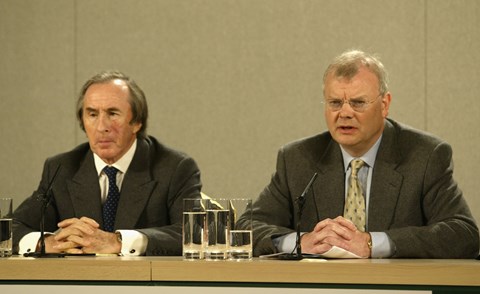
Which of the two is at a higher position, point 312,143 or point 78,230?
point 312,143

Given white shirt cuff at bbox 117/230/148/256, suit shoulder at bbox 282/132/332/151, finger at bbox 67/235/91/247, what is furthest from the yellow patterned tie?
finger at bbox 67/235/91/247

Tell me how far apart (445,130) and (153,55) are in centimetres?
173

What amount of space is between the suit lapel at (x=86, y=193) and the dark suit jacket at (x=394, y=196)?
70 centimetres

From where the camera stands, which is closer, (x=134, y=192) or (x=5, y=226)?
(x=5, y=226)

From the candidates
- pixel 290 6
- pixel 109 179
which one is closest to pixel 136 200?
pixel 109 179

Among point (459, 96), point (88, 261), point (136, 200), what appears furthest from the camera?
point (459, 96)

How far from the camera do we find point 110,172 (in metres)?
3.99

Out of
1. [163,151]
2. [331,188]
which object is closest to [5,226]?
[163,151]

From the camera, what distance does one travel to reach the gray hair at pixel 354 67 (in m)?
3.62

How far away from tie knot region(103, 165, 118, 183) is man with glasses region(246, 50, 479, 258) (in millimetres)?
674

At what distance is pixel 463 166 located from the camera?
5.11 metres

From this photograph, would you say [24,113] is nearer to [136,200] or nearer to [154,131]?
[154,131]

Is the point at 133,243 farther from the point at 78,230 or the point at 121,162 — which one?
the point at 121,162

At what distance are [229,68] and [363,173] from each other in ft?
5.83
